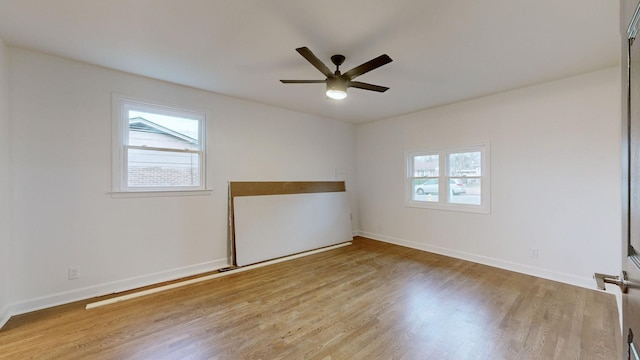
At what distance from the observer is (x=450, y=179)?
452 centimetres

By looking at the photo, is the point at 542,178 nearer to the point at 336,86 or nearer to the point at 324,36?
the point at 336,86

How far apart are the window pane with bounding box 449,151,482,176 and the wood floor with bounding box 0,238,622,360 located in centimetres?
161

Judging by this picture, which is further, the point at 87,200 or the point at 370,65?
the point at 87,200

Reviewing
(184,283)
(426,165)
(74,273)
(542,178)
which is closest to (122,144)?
(74,273)

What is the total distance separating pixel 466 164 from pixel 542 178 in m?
1.01

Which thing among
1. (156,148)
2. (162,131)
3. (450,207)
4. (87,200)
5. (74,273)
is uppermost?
(162,131)

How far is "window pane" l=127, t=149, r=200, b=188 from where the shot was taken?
3.27m

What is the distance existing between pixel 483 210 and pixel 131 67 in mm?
5144

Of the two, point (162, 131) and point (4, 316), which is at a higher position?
point (162, 131)

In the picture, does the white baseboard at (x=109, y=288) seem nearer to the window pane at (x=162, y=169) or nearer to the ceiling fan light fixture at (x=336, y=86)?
the window pane at (x=162, y=169)

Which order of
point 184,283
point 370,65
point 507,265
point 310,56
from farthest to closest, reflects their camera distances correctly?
1. point 507,265
2. point 184,283
3. point 370,65
4. point 310,56

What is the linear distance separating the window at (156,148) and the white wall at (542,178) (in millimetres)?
3820

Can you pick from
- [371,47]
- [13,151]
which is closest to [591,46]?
[371,47]

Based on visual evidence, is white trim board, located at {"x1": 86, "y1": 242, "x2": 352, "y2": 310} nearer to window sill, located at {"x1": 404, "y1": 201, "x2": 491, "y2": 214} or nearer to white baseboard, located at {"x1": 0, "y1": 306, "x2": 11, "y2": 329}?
white baseboard, located at {"x1": 0, "y1": 306, "x2": 11, "y2": 329}
